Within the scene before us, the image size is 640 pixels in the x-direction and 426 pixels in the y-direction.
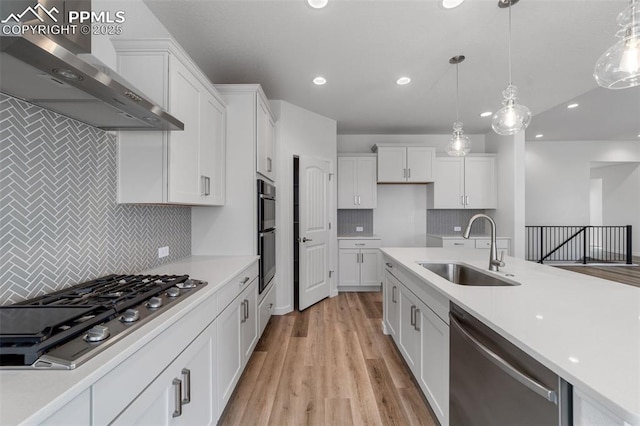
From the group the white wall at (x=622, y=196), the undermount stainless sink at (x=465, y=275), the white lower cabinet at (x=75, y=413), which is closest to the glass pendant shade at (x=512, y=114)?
A: the undermount stainless sink at (x=465, y=275)

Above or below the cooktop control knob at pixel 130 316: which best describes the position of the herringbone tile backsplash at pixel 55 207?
above

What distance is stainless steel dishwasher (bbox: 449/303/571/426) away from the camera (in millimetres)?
751

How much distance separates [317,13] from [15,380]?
7.82 feet

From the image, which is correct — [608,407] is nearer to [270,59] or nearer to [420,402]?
[420,402]

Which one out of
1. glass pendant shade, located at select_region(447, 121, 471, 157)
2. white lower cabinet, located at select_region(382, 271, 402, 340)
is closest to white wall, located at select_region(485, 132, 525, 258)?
glass pendant shade, located at select_region(447, 121, 471, 157)

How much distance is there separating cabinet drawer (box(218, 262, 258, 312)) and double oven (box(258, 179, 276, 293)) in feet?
0.79

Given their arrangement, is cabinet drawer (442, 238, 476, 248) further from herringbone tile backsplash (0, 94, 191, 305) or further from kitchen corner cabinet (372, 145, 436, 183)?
herringbone tile backsplash (0, 94, 191, 305)

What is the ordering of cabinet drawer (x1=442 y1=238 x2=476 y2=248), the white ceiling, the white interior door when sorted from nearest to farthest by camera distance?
1. the white ceiling
2. the white interior door
3. cabinet drawer (x1=442 y1=238 x2=476 y2=248)

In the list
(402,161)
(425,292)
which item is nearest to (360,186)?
(402,161)

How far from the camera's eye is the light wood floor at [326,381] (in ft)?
5.45

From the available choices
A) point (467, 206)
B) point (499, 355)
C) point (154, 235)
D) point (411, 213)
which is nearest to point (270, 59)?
point (154, 235)

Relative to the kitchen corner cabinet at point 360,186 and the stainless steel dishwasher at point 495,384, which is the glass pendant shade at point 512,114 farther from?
the kitchen corner cabinet at point 360,186

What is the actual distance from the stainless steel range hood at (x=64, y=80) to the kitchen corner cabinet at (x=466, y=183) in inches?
171

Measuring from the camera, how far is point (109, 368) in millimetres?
716
